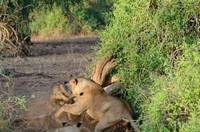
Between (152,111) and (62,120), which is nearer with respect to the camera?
(152,111)

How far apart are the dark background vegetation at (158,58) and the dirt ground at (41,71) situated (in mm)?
1583

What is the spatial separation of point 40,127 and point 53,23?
2416cm

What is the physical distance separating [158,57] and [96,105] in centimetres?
90

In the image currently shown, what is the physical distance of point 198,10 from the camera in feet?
27.8

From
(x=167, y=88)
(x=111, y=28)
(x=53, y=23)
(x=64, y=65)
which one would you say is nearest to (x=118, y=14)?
(x=111, y=28)

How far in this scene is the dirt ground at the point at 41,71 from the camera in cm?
1133

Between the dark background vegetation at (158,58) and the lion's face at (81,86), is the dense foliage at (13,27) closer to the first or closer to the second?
the dark background vegetation at (158,58)

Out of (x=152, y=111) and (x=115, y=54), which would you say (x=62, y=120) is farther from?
(x=152, y=111)

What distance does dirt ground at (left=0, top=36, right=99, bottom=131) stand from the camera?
11334mm

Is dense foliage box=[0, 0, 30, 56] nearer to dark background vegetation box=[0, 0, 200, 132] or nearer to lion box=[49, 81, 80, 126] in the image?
dark background vegetation box=[0, 0, 200, 132]

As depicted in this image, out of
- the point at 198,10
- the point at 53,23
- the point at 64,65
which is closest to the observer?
the point at 198,10

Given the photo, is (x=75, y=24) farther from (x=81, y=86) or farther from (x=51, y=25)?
(x=81, y=86)

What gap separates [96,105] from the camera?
8922 millimetres

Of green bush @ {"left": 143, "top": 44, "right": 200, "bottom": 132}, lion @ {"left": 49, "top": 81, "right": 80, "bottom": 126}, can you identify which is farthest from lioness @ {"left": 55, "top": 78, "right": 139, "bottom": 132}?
green bush @ {"left": 143, "top": 44, "right": 200, "bottom": 132}
